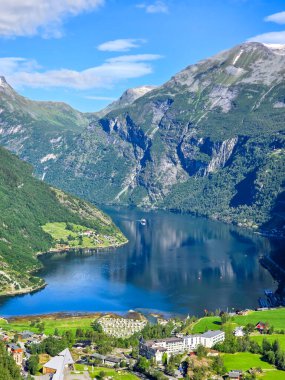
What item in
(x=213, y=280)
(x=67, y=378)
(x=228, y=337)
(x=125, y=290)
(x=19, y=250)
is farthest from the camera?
(x=19, y=250)

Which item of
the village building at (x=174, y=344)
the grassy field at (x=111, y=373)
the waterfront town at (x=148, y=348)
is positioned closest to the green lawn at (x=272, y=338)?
the waterfront town at (x=148, y=348)

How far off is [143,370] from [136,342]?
46.4 feet

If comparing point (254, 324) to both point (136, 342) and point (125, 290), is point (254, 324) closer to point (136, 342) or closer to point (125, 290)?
point (136, 342)

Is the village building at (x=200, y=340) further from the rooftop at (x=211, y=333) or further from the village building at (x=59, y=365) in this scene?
the village building at (x=59, y=365)

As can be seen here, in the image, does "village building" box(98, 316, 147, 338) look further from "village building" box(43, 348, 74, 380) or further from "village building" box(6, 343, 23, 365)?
"village building" box(6, 343, 23, 365)

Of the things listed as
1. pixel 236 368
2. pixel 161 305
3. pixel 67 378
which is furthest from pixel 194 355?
pixel 161 305

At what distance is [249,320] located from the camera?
425 ft

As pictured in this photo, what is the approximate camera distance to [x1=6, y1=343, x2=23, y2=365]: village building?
3898 inches

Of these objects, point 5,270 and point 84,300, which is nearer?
point 84,300

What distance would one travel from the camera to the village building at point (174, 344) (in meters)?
103

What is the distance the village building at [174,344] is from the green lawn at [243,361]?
492cm

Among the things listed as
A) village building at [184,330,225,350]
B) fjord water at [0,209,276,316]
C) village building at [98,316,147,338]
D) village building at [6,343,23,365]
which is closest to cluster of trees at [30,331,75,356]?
village building at [6,343,23,365]

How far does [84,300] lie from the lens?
154 metres

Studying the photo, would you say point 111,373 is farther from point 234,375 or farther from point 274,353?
point 274,353
